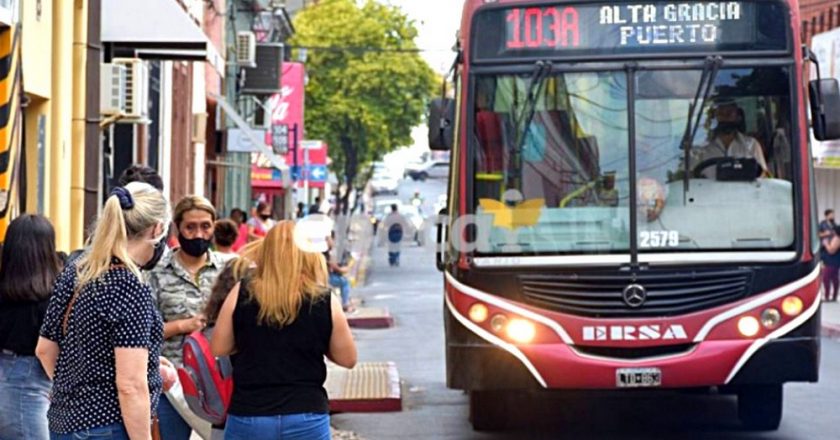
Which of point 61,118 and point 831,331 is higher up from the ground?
point 61,118

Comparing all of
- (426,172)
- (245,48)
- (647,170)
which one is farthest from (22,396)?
(426,172)

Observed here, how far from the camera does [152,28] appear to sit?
57.3 ft

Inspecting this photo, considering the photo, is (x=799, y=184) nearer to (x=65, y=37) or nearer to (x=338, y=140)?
(x=65, y=37)

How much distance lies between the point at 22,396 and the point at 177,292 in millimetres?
883

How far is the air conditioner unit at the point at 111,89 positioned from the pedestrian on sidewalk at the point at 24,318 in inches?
396

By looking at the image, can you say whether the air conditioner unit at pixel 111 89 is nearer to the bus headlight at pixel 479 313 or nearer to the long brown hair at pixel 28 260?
the bus headlight at pixel 479 313

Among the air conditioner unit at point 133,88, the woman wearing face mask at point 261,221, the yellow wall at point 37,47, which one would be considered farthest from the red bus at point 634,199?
the woman wearing face mask at point 261,221

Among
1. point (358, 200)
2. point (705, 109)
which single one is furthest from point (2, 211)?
point (358, 200)

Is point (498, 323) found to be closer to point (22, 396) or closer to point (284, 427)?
point (22, 396)

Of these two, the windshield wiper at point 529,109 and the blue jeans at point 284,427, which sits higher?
the windshield wiper at point 529,109

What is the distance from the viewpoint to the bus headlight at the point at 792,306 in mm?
11234

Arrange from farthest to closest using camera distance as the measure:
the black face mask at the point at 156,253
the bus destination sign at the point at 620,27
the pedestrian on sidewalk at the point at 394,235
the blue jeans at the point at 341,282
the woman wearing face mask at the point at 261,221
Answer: the pedestrian on sidewalk at the point at 394,235 < the blue jeans at the point at 341,282 < the woman wearing face mask at the point at 261,221 < the bus destination sign at the point at 620,27 < the black face mask at the point at 156,253

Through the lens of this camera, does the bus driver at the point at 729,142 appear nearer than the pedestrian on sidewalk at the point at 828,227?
Yes

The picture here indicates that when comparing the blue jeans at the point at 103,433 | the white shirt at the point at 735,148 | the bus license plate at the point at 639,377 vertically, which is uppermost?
the white shirt at the point at 735,148
